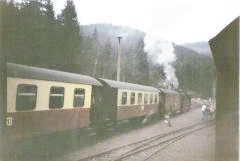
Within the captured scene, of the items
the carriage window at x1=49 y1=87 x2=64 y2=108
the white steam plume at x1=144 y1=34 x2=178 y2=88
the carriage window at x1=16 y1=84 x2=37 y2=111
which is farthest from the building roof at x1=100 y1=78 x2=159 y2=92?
the carriage window at x1=16 y1=84 x2=37 y2=111

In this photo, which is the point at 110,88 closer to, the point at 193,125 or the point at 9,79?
the point at 193,125

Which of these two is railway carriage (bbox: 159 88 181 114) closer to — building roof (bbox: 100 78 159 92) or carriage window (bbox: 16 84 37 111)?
building roof (bbox: 100 78 159 92)

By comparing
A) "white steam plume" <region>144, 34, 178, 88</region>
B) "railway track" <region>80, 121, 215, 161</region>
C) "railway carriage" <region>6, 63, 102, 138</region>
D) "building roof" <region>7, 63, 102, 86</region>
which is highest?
"white steam plume" <region>144, 34, 178, 88</region>

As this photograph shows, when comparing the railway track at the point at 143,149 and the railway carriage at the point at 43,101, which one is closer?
the railway carriage at the point at 43,101

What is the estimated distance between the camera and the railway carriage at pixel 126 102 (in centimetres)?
393

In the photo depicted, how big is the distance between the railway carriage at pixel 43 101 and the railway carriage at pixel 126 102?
44 centimetres

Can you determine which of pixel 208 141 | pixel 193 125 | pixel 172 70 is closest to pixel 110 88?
pixel 172 70

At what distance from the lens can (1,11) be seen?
3.20 m

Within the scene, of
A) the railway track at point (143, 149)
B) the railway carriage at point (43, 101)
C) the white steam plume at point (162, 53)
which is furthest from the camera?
the white steam plume at point (162, 53)

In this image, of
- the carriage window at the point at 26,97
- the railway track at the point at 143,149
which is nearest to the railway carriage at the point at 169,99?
the railway track at the point at 143,149

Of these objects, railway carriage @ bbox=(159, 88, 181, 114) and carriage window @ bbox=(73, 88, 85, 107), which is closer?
carriage window @ bbox=(73, 88, 85, 107)

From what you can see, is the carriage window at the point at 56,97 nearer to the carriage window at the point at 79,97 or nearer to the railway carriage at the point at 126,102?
the carriage window at the point at 79,97

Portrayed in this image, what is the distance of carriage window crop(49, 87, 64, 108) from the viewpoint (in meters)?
3.20

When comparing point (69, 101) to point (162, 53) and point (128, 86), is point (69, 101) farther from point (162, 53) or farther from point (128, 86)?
point (162, 53)
